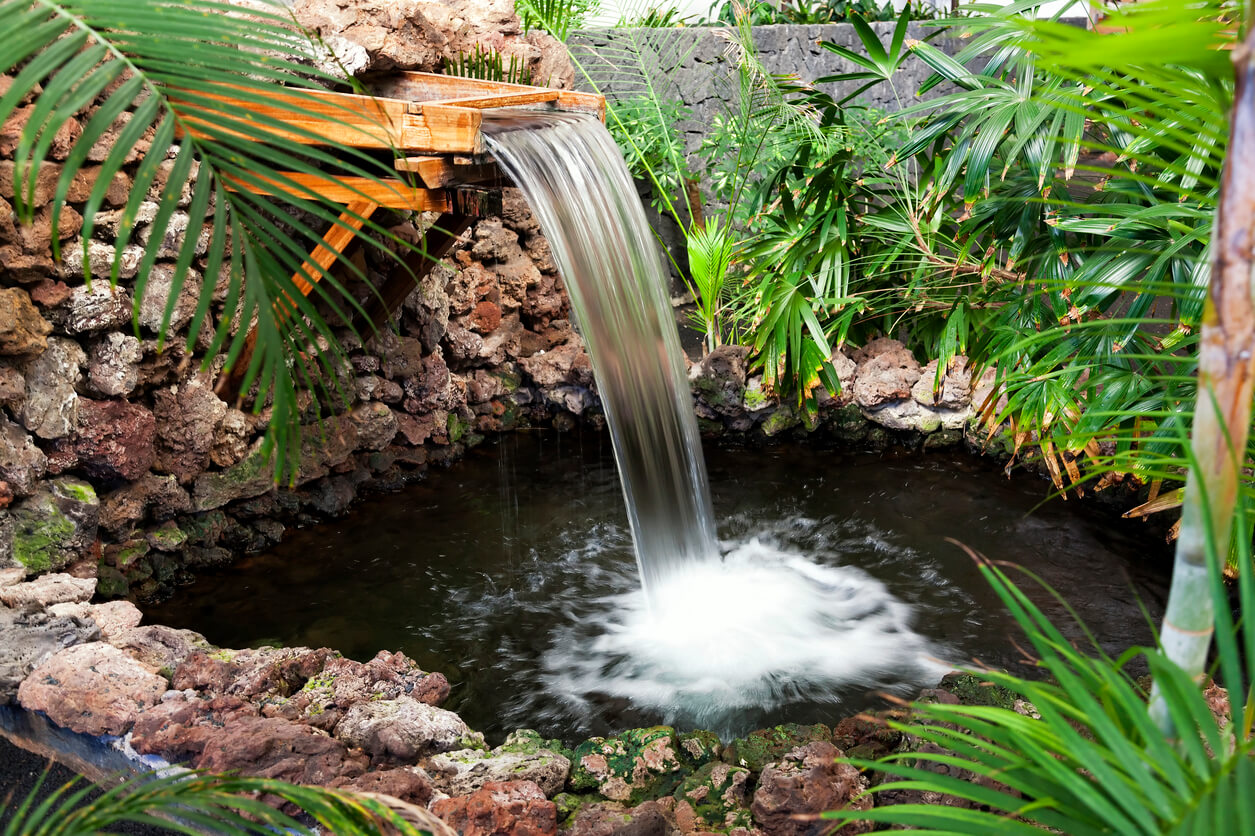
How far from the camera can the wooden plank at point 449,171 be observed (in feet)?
11.6

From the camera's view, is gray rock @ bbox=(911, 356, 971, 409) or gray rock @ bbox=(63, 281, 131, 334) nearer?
gray rock @ bbox=(63, 281, 131, 334)

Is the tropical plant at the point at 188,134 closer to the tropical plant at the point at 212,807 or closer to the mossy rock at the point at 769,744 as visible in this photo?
the tropical plant at the point at 212,807

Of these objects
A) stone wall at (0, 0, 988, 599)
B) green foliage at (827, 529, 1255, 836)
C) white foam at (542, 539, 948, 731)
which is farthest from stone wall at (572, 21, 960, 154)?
green foliage at (827, 529, 1255, 836)

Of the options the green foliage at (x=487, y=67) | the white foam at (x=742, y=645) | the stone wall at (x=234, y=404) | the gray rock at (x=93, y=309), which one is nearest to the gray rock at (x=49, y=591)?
the stone wall at (x=234, y=404)

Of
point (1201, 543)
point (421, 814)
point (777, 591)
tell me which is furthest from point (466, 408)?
point (1201, 543)

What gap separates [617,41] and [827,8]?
2118 mm

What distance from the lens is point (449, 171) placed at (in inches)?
143

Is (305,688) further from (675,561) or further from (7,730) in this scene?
(675,561)

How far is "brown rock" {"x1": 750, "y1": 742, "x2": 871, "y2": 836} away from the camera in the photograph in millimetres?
1932

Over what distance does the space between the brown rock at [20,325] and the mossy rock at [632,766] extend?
7.61ft

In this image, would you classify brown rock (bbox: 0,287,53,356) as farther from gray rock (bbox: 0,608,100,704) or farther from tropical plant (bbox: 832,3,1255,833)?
tropical plant (bbox: 832,3,1255,833)

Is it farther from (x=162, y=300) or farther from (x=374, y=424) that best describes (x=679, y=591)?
(x=162, y=300)

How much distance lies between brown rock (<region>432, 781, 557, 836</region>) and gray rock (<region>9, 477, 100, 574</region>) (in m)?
2.09

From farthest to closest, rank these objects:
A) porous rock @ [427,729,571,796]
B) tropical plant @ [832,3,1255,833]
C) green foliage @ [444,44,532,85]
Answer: green foliage @ [444,44,532,85] → porous rock @ [427,729,571,796] → tropical plant @ [832,3,1255,833]
